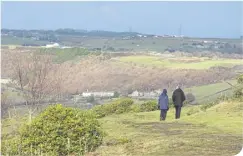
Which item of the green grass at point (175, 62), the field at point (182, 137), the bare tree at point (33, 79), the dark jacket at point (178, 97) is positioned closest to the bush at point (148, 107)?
the bare tree at point (33, 79)

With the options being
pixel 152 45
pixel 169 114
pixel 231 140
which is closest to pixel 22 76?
pixel 169 114

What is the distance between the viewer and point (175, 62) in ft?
245

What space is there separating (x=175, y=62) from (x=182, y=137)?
205 ft

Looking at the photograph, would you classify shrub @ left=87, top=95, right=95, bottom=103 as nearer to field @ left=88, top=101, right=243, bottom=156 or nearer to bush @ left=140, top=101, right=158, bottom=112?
bush @ left=140, top=101, right=158, bottom=112

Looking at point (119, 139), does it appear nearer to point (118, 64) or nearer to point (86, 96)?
point (86, 96)

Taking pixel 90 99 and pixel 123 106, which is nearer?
pixel 123 106

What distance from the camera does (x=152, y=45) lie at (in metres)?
104

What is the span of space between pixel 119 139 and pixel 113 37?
103 meters

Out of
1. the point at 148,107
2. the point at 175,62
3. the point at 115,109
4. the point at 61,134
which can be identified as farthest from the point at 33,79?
the point at 175,62

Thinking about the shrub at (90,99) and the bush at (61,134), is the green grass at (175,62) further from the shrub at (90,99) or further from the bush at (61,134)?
the bush at (61,134)

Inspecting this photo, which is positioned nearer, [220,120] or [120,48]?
[220,120]

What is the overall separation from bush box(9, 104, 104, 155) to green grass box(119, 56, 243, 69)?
53.4 metres

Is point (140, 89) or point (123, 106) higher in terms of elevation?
point (123, 106)

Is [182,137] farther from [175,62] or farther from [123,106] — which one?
[175,62]
